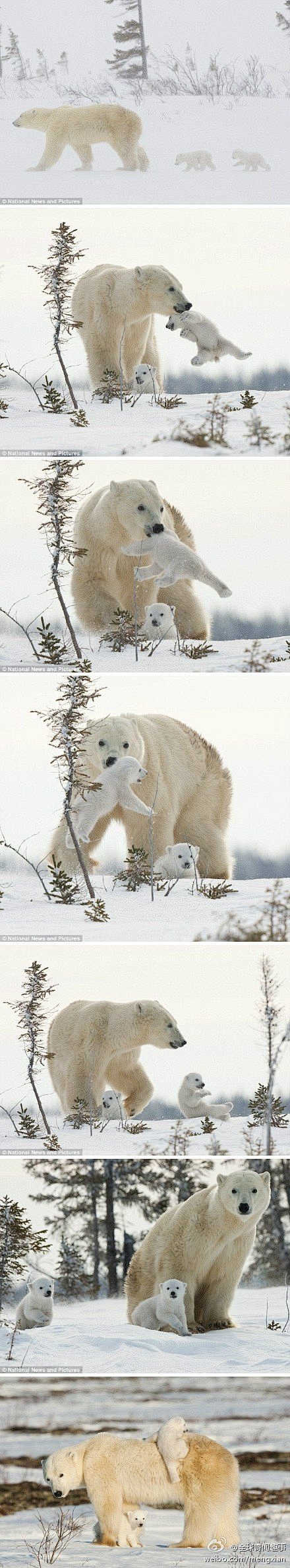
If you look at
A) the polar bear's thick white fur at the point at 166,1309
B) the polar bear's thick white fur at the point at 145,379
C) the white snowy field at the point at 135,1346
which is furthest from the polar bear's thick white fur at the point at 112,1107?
the polar bear's thick white fur at the point at 145,379

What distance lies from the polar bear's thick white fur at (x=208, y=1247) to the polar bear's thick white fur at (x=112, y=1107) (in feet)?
1.58

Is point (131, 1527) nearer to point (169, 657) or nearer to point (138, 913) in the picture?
point (138, 913)

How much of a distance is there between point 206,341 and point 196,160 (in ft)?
2.95

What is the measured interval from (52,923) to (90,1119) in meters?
0.90

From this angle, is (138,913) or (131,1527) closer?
(131,1527)

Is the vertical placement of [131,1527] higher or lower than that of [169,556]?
lower

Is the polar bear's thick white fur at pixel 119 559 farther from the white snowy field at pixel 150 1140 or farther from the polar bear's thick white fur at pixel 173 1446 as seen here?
the polar bear's thick white fur at pixel 173 1446

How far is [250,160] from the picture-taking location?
7195 millimetres

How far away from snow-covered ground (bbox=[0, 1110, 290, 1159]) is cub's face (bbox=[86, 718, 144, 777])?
152cm

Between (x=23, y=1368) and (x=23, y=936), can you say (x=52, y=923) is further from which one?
(x=23, y=1368)

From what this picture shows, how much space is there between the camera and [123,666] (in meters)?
Result: 6.71

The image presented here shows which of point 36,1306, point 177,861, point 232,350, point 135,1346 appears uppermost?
point 232,350

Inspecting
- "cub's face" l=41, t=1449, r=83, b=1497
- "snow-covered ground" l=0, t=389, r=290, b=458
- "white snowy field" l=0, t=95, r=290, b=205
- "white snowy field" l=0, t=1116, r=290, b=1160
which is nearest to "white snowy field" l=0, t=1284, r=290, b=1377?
"cub's face" l=41, t=1449, r=83, b=1497

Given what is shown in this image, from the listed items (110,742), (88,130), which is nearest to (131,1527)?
(110,742)
